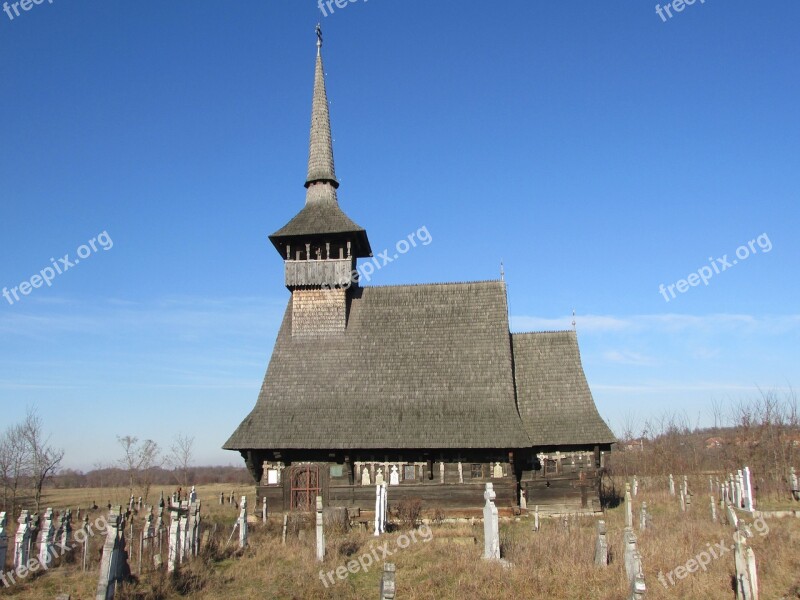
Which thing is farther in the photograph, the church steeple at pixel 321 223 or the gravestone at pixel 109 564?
the church steeple at pixel 321 223

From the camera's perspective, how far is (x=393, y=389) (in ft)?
75.8

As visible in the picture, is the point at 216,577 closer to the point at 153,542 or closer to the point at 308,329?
the point at 153,542

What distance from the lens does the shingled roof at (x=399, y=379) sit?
70.9 ft

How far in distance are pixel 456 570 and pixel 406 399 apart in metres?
10.8

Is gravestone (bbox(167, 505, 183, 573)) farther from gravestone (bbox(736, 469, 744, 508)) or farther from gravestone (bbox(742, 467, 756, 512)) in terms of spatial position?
gravestone (bbox(736, 469, 744, 508))

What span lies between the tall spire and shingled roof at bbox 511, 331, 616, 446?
10744 mm

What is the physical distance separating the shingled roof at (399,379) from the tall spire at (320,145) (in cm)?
520

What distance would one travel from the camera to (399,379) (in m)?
23.4

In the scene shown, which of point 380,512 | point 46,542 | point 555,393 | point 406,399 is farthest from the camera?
point 555,393

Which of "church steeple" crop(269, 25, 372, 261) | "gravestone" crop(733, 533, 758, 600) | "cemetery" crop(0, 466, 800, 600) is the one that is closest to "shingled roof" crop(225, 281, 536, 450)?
"church steeple" crop(269, 25, 372, 261)

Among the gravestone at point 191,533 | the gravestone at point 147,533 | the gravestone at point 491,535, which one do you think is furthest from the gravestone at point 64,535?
the gravestone at point 491,535

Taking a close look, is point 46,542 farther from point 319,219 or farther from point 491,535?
point 319,219

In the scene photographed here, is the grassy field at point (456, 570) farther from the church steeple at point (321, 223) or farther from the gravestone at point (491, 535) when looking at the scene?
the church steeple at point (321, 223)

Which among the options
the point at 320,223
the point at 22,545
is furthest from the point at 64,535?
the point at 320,223
